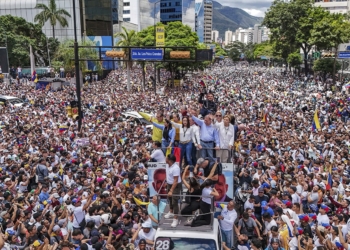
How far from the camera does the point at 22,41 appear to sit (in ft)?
185

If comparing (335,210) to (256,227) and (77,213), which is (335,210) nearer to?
(256,227)

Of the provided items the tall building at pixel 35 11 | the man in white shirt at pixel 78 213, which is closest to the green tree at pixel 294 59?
the tall building at pixel 35 11

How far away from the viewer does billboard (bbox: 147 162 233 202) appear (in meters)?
7.58

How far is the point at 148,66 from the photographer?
64125 millimetres

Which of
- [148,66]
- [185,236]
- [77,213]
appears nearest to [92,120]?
[77,213]

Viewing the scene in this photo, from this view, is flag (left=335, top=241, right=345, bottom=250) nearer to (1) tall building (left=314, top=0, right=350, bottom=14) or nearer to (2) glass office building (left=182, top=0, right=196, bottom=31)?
(1) tall building (left=314, top=0, right=350, bottom=14)

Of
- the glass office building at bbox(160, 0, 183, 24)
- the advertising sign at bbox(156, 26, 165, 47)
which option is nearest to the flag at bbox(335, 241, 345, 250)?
the advertising sign at bbox(156, 26, 165, 47)

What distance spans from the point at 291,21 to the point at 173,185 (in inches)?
1850

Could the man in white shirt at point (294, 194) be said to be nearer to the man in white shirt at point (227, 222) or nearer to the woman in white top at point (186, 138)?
the man in white shirt at point (227, 222)

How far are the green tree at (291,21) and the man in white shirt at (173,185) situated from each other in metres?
45.1

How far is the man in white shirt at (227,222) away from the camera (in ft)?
24.7

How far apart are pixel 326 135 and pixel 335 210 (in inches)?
330

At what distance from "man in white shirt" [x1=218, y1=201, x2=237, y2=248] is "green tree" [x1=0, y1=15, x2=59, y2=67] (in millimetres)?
52694

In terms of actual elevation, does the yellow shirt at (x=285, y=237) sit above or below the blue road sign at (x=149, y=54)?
below
